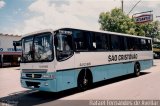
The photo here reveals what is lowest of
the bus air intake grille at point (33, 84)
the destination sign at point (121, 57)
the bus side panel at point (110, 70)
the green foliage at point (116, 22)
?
the bus air intake grille at point (33, 84)

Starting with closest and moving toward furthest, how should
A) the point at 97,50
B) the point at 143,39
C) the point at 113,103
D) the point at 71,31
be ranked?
1. the point at 113,103
2. the point at 71,31
3. the point at 97,50
4. the point at 143,39

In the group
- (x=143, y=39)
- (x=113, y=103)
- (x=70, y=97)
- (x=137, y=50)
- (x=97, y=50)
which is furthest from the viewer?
(x=143, y=39)

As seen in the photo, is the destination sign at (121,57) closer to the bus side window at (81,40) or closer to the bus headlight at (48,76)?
the bus side window at (81,40)

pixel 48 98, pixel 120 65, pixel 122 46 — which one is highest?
pixel 122 46

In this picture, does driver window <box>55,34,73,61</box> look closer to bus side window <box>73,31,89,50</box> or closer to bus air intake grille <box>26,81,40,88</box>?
bus side window <box>73,31,89,50</box>

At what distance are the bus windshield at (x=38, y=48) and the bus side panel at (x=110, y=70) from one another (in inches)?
123

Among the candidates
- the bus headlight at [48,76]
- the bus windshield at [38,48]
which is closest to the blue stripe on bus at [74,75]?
the bus headlight at [48,76]

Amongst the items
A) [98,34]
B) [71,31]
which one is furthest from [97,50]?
[71,31]

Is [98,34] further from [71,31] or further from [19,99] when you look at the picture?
[19,99]

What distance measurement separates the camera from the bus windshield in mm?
10234

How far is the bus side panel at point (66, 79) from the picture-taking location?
10141mm

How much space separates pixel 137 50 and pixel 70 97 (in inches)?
354

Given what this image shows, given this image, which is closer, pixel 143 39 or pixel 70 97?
pixel 70 97

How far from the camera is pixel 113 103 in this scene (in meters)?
8.92
